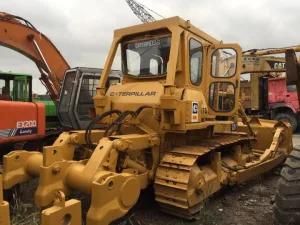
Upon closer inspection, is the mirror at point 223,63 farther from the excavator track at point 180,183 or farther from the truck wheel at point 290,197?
the truck wheel at point 290,197

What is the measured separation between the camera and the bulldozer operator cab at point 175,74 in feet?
18.2

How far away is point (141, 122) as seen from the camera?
19.0 feet

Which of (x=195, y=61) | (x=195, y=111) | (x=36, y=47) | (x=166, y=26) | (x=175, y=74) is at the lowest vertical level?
(x=195, y=111)

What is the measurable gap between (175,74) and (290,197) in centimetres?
237

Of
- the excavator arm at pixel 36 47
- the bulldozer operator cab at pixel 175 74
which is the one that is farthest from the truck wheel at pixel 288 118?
the bulldozer operator cab at pixel 175 74

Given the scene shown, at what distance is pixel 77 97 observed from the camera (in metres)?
9.40

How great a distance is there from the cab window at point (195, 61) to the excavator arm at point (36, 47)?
18.1 ft

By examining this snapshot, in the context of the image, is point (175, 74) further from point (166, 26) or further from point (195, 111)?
point (166, 26)

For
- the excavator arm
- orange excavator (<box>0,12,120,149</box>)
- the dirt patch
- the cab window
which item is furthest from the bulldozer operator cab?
the excavator arm

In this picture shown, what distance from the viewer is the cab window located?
6.05m

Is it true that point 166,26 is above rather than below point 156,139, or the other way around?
above

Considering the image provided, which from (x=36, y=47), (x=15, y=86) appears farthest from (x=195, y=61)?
(x=36, y=47)

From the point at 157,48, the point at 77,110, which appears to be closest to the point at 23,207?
the point at 157,48

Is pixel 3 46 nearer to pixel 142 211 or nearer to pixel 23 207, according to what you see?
pixel 23 207
